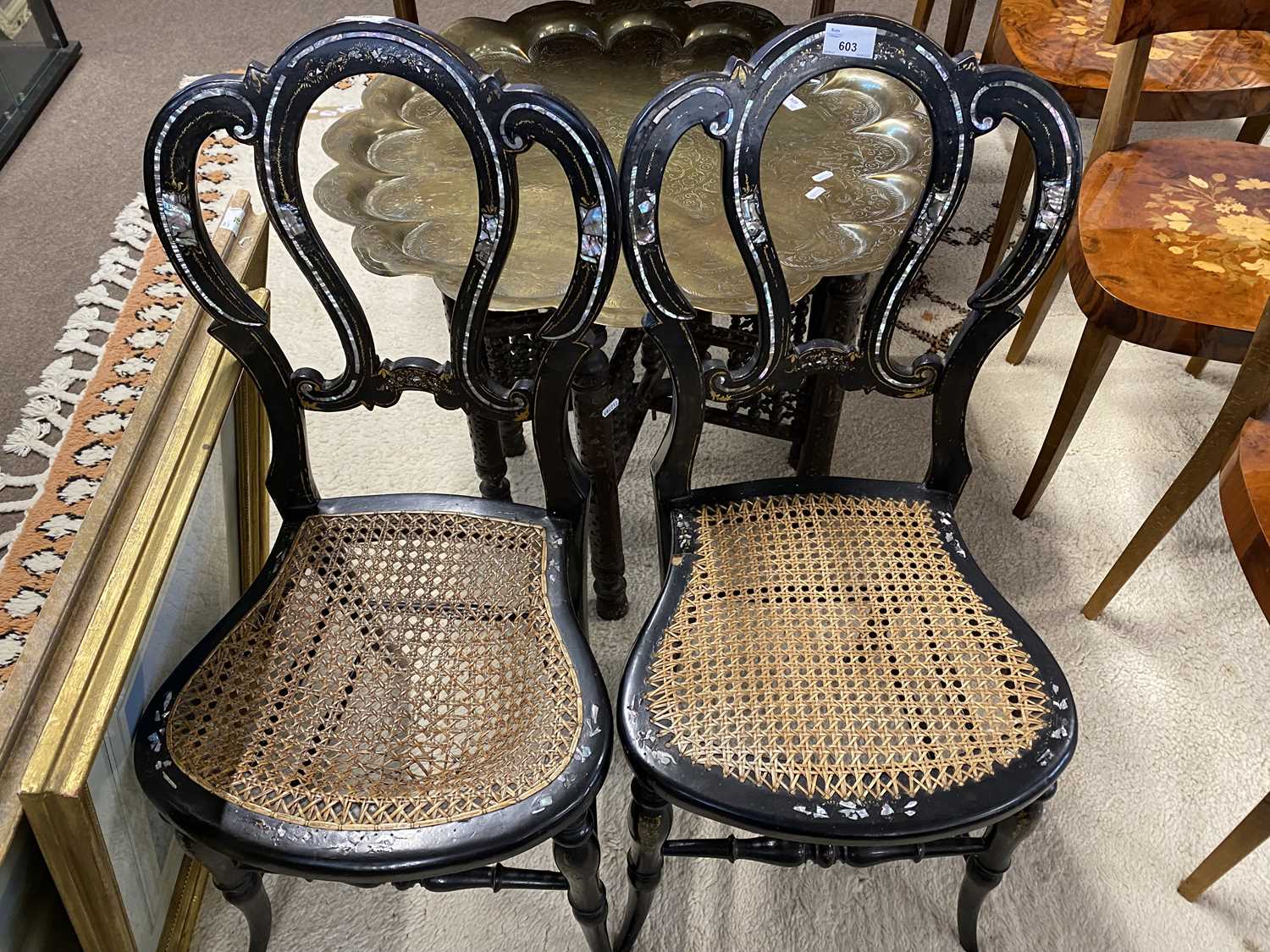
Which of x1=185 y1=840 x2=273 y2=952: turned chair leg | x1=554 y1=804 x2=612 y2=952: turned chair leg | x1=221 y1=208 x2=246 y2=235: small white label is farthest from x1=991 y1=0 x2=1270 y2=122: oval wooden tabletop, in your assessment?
x1=185 y1=840 x2=273 y2=952: turned chair leg

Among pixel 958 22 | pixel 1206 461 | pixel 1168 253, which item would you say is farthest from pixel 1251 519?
pixel 958 22

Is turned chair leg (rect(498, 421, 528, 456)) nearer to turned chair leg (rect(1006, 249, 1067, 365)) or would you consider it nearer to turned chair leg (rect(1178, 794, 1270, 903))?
turned chair leg (rect(1006, 249, 1067, 365))

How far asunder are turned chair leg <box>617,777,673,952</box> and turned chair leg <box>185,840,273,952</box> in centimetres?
39

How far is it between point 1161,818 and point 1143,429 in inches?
32.1

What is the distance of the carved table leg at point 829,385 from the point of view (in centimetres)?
139

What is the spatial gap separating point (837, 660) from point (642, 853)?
301 mm

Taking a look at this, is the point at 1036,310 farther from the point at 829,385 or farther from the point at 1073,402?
the point at 829,385

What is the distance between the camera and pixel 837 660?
107 cm

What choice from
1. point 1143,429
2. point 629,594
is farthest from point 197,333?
point 1143,429

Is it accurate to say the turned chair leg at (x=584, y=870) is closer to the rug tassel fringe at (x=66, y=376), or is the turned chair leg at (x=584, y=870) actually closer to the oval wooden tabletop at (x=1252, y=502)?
the oval wooden tabletop at (x=1252, y=502)

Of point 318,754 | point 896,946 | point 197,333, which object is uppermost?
point 197,333

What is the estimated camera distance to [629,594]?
1681 millimetres

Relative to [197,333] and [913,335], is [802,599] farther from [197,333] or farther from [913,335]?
[913,335]

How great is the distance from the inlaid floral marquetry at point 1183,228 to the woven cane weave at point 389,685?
884mm
